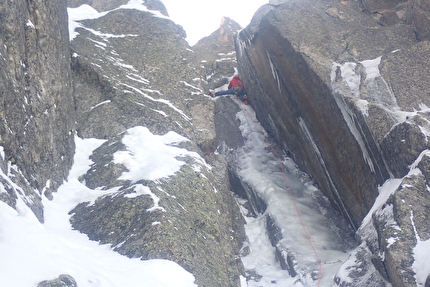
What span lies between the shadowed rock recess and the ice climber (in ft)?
1.77

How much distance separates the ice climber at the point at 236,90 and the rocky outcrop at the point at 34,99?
8942 millimetres

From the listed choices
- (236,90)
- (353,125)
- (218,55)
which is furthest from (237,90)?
(353,125)

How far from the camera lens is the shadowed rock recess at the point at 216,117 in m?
6.51

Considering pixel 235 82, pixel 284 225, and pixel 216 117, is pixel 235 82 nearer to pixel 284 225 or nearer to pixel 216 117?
pixel 216 117

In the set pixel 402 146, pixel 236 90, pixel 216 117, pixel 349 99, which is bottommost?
pixel 216 117

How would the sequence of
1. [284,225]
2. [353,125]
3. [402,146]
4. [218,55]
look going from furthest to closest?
[218,55], [284,225], [353,125], [402,146]

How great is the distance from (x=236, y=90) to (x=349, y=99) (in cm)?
807

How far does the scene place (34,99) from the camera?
7.20m

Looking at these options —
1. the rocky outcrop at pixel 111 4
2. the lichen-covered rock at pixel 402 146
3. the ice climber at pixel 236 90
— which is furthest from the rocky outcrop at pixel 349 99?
the rocky outcrop at pixel 111 4

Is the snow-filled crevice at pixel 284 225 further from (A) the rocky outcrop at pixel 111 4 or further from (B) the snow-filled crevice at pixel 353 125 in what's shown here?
(A) the rocky outcrop at pixel 111 4

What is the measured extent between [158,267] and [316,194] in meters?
7.16

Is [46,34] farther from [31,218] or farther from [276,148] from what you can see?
[276,148]

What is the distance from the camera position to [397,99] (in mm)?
9289

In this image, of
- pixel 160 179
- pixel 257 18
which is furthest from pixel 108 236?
pixel 257 18
